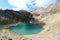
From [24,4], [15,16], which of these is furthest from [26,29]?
[24,4]

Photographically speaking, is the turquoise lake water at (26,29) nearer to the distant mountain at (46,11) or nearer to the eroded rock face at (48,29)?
the eroded rock face at (48,29)

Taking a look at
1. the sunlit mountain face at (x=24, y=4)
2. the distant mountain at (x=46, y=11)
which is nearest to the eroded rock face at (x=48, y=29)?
the distant mountain at (x=46, y=11)

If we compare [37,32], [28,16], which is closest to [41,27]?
[37,32]

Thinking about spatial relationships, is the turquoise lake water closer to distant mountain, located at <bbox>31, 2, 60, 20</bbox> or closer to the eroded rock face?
the eroded rock face

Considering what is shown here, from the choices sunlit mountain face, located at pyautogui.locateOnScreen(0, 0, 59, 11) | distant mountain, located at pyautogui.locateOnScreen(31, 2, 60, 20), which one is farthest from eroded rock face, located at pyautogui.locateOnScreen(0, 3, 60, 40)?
sunlit mountain face, located at pyautogui.locateOnScreen(0, 0, 59, 11)

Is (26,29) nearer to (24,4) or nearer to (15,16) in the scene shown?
(15,16)

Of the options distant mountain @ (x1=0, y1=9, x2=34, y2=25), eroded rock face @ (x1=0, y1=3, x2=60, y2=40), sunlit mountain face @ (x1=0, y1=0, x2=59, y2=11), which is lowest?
eroded rock face @ (x1=0, y1=3, x2=60, y2=40)

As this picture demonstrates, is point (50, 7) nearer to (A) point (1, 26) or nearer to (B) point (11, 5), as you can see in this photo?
(B) point (11, 5)
